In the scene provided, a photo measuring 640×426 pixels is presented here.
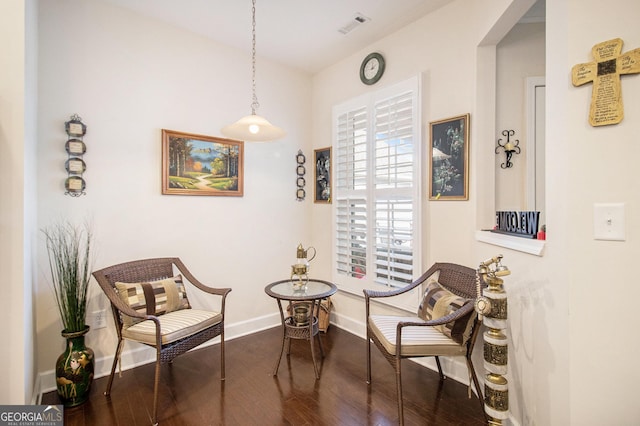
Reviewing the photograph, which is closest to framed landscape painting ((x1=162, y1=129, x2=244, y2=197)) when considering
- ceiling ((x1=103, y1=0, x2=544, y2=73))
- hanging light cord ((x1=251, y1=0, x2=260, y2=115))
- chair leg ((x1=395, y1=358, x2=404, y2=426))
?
hanging light cord ((x1=251, y1=0, x2=260, y2=115))

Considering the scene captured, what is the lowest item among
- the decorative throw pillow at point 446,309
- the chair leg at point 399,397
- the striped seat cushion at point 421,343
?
the chair leg at point 399,397

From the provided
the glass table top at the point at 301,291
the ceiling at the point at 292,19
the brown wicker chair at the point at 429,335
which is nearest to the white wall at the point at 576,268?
the brown wicker chair at the point at 429,335

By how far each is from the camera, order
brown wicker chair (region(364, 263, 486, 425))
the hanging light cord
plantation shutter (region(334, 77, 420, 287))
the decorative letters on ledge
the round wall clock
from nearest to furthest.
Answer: the decorative letters on ledge → brown wicker chair (region(364, 263, 486, 425)) → the hanging light cord → plantation shutter (region(334, 77, 420, 287)) → the round wall clock

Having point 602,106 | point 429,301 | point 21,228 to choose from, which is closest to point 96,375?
point 21,228

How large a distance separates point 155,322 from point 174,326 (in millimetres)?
214

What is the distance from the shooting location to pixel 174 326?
210 cm

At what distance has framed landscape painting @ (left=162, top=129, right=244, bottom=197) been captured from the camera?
2.76 metres

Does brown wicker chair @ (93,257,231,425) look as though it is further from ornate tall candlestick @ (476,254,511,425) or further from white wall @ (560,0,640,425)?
white wall @ (560,0,640,425)

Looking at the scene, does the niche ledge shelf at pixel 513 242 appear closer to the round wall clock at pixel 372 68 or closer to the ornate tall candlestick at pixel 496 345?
the ornate tall candlestick at pixel 496 345

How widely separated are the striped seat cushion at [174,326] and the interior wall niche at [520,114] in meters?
2.41

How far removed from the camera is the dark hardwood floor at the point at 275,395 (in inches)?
75.2

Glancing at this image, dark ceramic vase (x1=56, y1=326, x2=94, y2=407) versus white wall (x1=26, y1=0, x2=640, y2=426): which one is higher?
white wall (x1=26, y1=0, x2=640, y2=426)

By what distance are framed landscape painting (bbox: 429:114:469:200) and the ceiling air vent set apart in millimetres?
1143

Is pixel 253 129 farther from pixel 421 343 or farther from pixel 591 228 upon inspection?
pixel 591 228
